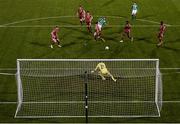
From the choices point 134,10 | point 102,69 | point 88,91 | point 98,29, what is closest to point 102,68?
point 102,69

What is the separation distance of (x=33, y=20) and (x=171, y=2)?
39.2ft

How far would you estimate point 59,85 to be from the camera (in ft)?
80.2

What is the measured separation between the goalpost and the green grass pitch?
57 centimetres

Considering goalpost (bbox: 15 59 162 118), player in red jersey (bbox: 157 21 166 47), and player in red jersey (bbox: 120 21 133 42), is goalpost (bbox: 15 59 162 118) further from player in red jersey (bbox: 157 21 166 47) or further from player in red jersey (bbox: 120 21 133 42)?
player in red jersey (bbox: 120 21 133 42)

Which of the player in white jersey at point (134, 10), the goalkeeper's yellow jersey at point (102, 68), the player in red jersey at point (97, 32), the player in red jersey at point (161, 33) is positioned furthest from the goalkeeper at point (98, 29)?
the goalkeeper's yellow jersey at point (102, 68)

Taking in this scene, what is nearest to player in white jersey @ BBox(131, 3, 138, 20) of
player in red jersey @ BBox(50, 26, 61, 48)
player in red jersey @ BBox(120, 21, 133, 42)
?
player in red jersey @ BBox(120, 21, 133, 42)

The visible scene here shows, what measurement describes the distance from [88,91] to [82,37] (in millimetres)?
9091

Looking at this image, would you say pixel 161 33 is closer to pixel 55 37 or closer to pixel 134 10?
pixel 134 10

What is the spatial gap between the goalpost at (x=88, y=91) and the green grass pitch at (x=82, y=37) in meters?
0.57

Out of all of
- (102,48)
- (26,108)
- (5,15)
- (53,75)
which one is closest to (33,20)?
(5,15)

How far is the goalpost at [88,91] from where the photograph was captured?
2241cm

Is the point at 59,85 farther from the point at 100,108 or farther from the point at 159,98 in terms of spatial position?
the point at 159,98

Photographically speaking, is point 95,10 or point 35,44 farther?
point 95,10

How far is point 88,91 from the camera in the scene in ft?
78.6
